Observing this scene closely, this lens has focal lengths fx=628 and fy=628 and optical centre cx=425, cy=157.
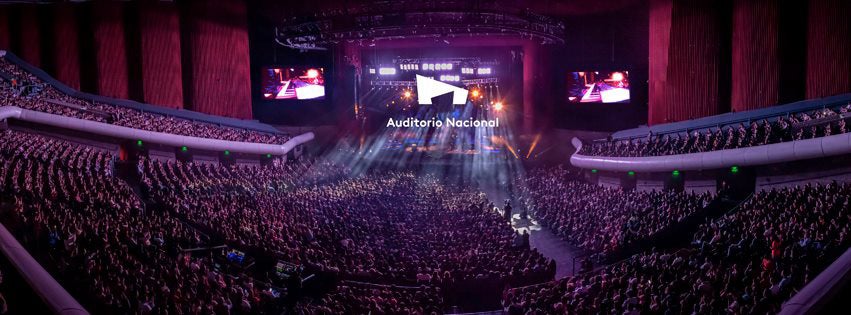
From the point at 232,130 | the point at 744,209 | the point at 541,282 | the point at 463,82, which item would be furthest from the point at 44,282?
the point at 463,82

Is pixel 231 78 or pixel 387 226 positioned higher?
pixel 231 78

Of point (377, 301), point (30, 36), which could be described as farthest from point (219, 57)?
point (377, 301)

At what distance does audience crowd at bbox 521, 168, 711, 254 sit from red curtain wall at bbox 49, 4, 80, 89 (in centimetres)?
2170

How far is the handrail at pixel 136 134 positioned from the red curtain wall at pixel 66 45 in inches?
257

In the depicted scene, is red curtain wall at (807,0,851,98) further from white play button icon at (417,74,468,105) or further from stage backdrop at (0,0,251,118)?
stage backdrop at (0,0,251,118)

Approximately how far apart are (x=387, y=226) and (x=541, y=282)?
5351 millimetres

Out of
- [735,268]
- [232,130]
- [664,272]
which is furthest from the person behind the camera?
[232,130]

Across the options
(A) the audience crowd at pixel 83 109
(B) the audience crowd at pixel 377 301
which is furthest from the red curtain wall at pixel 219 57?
(B) the audience crowd at pixel 377 301

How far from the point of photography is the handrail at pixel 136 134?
22.9 m

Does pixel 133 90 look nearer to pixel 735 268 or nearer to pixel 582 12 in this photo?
pixel 582 12

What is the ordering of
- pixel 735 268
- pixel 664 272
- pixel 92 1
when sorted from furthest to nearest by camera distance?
pixel 92 1 < pixel 664 272 < pixel 735 268

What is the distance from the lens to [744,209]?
15.4 meters

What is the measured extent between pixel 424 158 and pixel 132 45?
16.0m

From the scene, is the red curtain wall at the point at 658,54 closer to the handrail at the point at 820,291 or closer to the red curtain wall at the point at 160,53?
the handrail at the point at 820,291
